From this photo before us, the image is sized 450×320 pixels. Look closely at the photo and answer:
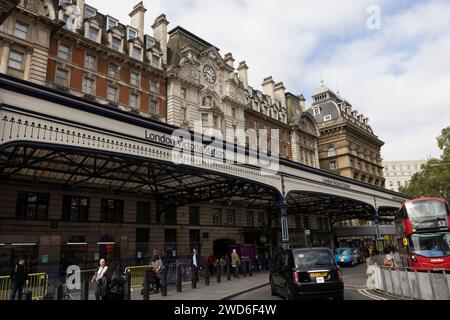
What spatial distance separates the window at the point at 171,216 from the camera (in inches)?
1097

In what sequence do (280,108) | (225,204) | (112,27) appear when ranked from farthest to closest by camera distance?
(280,108), (225,204), (112,27)

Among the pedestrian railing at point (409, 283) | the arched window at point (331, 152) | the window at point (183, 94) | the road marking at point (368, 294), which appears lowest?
the road marking at point (368, 294)

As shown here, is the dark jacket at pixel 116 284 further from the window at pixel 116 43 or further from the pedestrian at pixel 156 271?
the window at pixel 116 43

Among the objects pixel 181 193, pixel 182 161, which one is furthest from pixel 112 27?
pixel 182 161

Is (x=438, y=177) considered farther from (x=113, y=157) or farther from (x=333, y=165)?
(x=113, y=157)

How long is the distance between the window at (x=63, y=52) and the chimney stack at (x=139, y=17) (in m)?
8.53

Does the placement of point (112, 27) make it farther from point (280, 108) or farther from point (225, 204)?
point (280, 108)

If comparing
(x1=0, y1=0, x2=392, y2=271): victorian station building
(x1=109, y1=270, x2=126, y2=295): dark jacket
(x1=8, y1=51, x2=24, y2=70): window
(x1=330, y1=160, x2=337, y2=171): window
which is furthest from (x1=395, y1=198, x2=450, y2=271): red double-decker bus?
(x1=330, y1=160, x2=337, y2=171): window

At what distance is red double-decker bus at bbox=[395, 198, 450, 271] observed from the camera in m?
17.2

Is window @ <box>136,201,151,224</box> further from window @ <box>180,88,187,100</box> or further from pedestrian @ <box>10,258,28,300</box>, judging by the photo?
pedestrian @ <box>10,258,28,300</box>

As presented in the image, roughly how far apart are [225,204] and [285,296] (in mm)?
21253

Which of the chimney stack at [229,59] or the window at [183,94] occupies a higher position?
the chimney stack at [229,59]

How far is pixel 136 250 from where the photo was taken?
1836cm

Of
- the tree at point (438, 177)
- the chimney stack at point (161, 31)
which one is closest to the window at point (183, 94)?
the chimney stack at point (161, 31)
